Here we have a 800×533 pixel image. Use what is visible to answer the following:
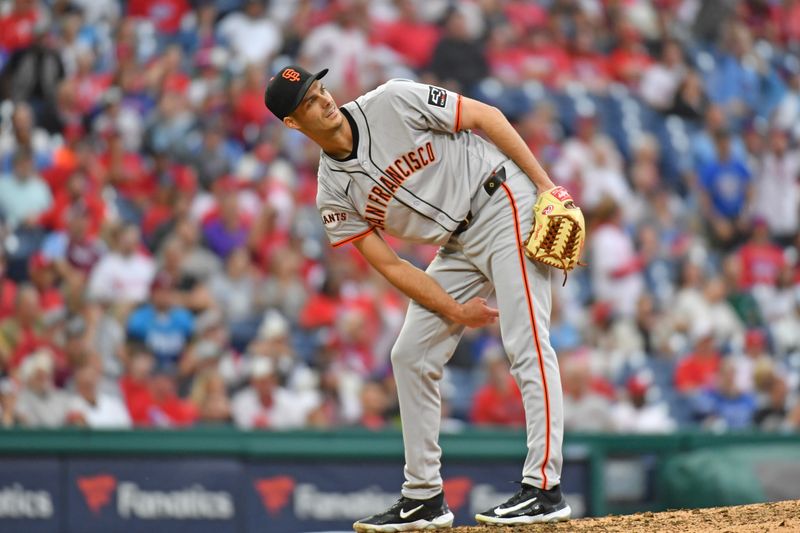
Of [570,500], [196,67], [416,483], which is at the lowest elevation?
[570,500]

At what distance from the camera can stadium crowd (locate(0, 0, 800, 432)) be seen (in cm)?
883

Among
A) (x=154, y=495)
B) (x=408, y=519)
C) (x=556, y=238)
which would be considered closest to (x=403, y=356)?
(x=408, y=519)

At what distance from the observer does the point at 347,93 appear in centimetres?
1112

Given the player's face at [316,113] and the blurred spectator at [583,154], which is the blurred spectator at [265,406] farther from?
the player's face at [316,113]

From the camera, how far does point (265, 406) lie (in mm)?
8664

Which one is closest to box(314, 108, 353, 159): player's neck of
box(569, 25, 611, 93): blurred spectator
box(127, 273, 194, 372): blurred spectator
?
box(127, 273, 194, 372): blurred spectator

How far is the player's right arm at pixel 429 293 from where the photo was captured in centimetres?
486

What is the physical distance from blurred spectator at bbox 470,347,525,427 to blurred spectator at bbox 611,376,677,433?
84 cm

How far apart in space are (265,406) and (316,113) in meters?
4.35

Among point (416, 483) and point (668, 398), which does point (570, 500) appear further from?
point (416, 483)

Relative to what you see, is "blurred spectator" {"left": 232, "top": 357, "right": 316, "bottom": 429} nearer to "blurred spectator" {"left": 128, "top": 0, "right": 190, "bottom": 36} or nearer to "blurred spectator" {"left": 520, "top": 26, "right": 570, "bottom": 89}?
"blurred spectator" {"left": 128, "top": 0, "right": 190, "bottom": 36}

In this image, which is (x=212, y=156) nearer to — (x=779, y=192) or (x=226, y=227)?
(x=226, y=227)

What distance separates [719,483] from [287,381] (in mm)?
3106

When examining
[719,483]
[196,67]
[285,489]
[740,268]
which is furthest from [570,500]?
[196,67]
